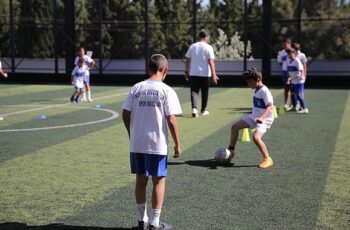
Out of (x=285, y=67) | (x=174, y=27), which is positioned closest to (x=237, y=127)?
(x=285, y=67)

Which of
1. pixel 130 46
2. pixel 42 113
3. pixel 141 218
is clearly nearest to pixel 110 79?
pixel 130 46

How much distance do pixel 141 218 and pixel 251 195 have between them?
5.61 ft

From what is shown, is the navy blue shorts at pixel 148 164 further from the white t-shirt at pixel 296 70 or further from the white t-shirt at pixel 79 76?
the white t-shirt at pixel 79 76

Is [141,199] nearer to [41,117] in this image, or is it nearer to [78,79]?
[41,117]

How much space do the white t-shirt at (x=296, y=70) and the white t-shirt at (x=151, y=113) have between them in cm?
1005

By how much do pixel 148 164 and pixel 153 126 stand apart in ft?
1.19

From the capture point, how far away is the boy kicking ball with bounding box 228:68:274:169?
804cm

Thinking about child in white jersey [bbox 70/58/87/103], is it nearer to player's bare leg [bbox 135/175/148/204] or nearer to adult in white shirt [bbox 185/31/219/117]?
adult in white shirt [bbox 185/31/219/117]

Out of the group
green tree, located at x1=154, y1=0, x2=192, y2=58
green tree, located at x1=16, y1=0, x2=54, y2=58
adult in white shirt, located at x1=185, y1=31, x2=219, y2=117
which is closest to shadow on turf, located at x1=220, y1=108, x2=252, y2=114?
adult in white shirt, located at x1=185, y1=31, x2=219, y2=117

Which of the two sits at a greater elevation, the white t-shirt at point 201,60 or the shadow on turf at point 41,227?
the white t-shirt at point 201,60

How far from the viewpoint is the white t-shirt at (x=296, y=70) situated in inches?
577

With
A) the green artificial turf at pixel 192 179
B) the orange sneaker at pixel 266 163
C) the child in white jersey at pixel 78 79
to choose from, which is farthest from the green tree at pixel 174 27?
the orange sneaker at pixel 266 163

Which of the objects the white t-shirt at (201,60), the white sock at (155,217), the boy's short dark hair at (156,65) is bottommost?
the white sock at (155,217)

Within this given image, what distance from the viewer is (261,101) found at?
820cm
